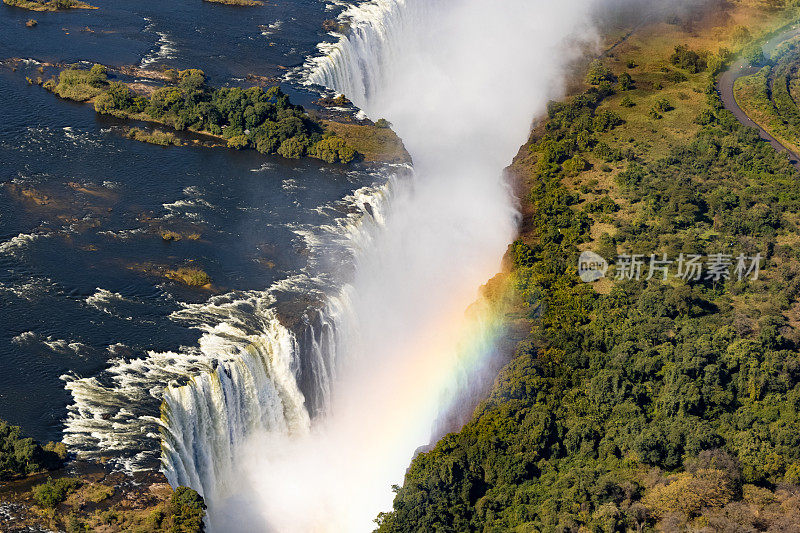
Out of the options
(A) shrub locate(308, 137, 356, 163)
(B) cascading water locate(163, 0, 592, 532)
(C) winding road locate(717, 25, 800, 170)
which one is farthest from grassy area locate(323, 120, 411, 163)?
(C) winding road locate(717, 25, 800, 170)

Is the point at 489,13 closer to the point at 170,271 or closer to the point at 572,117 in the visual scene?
the point at 572,117

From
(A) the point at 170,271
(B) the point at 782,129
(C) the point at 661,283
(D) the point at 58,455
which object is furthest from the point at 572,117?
(D) the point at 58,455

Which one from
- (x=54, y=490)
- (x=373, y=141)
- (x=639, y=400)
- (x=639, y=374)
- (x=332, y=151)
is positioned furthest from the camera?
(x=373, y=141)

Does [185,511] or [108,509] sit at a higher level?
[185,511]

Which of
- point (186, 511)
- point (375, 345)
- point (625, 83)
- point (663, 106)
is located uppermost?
point (625, 83)

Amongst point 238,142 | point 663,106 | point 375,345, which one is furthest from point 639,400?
point 663,106

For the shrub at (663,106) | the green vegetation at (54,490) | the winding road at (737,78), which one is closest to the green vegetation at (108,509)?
the green vegetation at (54,490)

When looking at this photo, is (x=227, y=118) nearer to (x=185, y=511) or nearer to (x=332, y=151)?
(x=332, y=151)
